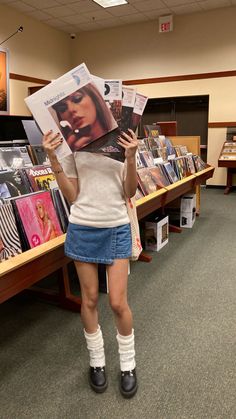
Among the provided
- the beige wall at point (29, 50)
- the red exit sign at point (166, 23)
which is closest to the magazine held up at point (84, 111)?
the beige wall at point (29, 50)

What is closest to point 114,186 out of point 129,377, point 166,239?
point 129,377

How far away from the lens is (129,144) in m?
1.44

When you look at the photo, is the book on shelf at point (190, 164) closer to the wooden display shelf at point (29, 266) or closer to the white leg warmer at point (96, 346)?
the wooden display shelf at point (29, 266)

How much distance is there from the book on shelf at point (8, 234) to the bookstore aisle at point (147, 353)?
672mm

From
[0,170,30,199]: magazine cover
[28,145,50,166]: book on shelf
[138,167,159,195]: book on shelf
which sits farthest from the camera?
[138,167,159,195]: book on shelf

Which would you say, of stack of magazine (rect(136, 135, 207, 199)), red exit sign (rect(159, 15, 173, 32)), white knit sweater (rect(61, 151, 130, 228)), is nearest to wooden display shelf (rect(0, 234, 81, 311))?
white knit sweater (rect(61, 151, 130, 228))

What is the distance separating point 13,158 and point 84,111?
44.0 inches

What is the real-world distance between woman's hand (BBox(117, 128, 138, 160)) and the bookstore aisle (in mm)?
1157

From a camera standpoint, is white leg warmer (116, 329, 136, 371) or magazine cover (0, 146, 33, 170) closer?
white leg warmer (116, 329, 136, 371)

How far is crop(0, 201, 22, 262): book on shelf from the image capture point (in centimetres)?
177

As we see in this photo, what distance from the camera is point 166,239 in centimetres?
396

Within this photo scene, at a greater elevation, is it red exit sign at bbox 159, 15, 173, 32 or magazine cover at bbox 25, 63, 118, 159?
red exit sign at bbox 159, 15, 173, 32

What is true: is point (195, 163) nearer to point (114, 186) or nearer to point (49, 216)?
point (49, 216)

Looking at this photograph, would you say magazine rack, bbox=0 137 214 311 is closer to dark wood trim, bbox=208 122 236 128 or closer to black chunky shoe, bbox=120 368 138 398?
black chunky shoe, bbox=120 368 138 398
